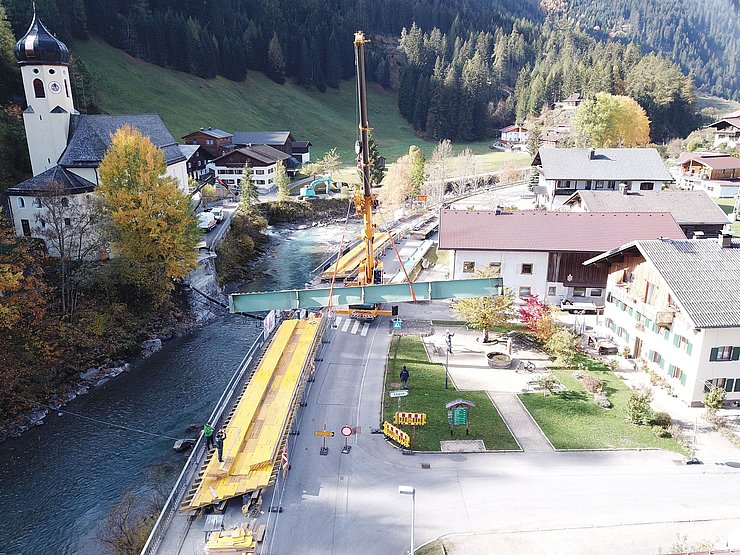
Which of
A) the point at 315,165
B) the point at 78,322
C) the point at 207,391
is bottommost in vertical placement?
the point at 207,391

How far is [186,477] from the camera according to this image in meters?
19.4

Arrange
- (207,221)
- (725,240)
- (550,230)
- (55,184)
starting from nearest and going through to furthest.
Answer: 1. (725,240)
2. (55,184)
3. (550,230)
4. (207,221)

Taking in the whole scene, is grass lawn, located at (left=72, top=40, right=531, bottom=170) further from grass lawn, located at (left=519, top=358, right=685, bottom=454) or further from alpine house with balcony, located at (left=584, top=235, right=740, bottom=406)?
grass lawn, located at (left=519, top=358, right=685, bottom=454)

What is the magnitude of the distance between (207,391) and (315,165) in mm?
59667

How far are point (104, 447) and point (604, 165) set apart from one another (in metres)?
50.9

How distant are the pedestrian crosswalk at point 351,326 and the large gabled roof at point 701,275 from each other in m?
14.8

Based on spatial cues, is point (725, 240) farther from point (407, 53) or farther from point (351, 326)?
point (407, 53)


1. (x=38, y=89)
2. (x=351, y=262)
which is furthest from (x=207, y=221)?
(x=38, y=89)

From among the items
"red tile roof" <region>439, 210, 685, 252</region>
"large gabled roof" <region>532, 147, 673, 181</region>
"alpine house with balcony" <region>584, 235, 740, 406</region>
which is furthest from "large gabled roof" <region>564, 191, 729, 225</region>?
"alpine house with balcony" <region>584, 235, 740, 406</region>

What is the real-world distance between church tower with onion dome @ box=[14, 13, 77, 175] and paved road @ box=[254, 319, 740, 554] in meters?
34.6

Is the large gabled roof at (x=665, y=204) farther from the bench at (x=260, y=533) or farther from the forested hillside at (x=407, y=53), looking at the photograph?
the forested hillside at (x=407, y=53)

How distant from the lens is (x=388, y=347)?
3023 cm

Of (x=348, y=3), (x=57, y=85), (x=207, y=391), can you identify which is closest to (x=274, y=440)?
(x=207, y=391)

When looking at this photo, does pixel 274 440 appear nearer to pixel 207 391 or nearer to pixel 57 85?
pixel 207 391
